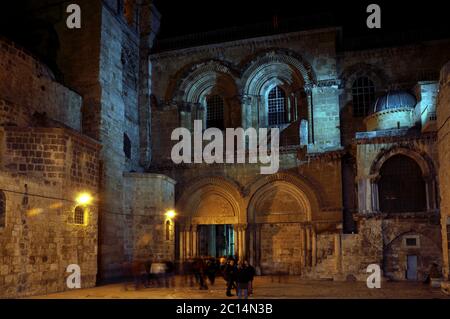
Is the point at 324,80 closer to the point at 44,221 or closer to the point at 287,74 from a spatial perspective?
the point at 287,74

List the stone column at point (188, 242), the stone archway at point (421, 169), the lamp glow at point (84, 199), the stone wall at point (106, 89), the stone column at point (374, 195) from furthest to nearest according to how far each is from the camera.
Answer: the stone column at point (188, 242)
the stone wall at point (106, 89)
the stone column at point (374, 195)
the stone archway at point (421, 169)
the lamp glow at point (84, 199)

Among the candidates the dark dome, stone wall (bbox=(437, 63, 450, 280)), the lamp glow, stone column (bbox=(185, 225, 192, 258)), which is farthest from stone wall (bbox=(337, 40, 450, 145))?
the lamp glow

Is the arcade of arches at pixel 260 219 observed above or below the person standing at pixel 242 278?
above

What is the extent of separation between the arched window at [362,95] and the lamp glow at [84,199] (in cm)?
1289

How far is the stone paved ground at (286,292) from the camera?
15.3m

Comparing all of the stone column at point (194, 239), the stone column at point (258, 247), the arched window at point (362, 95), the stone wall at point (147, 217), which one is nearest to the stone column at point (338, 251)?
the stone column at point (258, 247)

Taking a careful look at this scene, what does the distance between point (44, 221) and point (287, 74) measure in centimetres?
1418

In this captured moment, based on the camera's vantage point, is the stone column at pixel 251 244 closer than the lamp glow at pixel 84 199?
No

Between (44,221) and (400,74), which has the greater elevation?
(400,74)

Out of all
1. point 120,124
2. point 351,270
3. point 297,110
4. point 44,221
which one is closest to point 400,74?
point 297,110

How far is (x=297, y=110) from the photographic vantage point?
82.9 ft

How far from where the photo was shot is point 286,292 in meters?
16.4

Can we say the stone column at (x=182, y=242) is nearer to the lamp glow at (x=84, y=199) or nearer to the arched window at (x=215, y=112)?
the arched window at (x=215, y=112)

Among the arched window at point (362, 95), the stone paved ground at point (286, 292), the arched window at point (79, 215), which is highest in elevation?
the arched window at point (362, 95)
